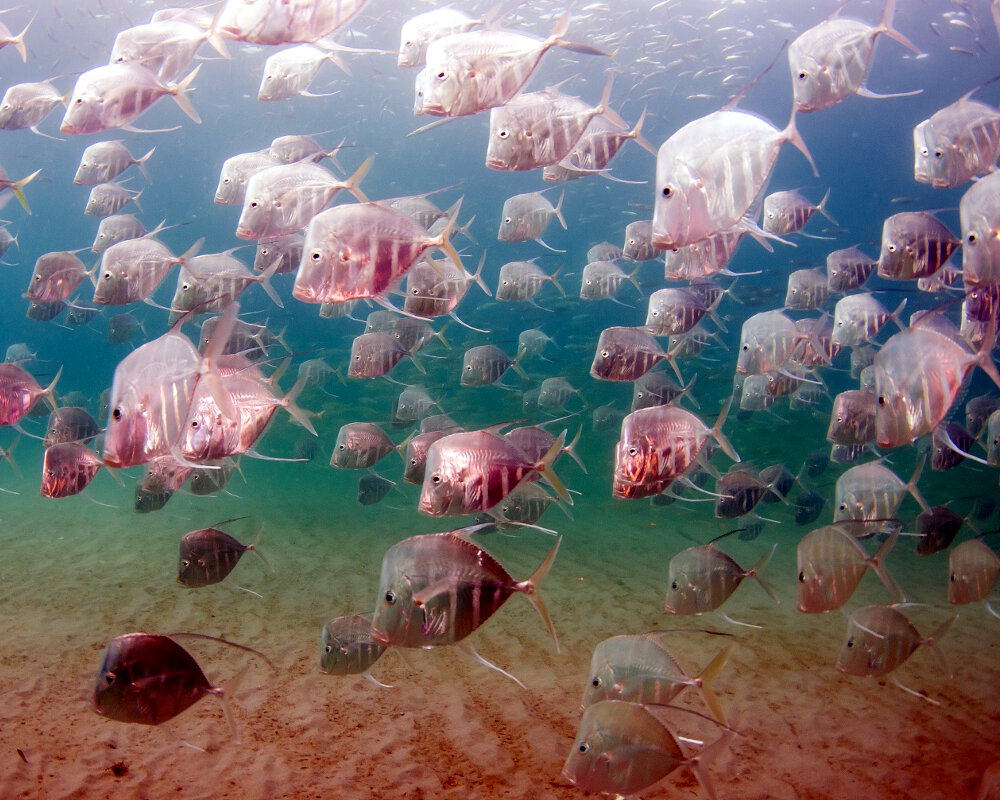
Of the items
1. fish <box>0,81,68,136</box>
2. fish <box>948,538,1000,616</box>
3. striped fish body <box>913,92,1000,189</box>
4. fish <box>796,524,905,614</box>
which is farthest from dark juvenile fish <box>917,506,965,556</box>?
fish <box>0,81,68,136</box>

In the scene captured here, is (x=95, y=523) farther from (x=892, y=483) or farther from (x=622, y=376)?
(x=892, y=483)

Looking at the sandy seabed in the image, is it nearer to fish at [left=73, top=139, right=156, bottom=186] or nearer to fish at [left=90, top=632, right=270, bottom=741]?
fish at [left=90, top=632, right=270, bottom=741]

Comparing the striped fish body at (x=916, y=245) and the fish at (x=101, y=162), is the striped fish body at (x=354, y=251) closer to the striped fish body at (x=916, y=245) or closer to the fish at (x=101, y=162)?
the striped fish body at (x=916, y=245)

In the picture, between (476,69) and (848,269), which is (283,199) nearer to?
(476,69)

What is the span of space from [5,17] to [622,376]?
2501 centimetres

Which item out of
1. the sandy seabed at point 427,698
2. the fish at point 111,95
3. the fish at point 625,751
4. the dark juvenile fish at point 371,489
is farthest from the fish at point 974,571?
the fish at point 111,95

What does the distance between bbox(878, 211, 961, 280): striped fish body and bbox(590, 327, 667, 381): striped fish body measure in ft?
4.79

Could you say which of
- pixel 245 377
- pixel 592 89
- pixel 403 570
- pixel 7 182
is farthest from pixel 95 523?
pixel 592 89

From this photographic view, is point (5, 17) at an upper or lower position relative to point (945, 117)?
upper

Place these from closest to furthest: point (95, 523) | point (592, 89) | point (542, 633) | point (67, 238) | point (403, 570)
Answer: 1. point (403, 570)
2. point (542, 633)
3. point (95, 523)
4. point (592, 89)
5. point (67, 238)

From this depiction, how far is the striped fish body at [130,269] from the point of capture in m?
3.83

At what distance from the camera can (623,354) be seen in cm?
392

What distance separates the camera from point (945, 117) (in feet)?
10.8

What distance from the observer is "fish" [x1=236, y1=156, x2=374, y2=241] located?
10.7ft
